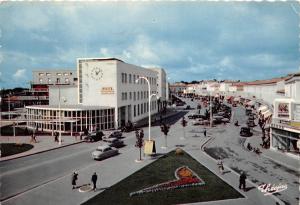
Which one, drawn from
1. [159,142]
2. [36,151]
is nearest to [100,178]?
[36,151]

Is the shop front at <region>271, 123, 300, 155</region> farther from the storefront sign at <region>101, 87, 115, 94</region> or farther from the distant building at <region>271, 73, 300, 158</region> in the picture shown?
the storefront sign at <region>101, 87, 115, 94</region>

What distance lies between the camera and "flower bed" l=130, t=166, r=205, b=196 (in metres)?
19.4

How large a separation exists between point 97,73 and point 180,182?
3250 centimetres

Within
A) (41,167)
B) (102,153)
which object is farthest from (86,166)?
(41,167)

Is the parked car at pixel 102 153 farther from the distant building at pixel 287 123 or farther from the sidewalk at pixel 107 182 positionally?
the distant building at pixel 287 123

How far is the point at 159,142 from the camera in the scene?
3675 cm

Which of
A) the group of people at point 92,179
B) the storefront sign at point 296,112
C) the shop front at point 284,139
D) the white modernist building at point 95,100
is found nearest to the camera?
the group of people at point 92,179

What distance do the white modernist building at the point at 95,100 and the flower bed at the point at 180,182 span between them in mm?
22365

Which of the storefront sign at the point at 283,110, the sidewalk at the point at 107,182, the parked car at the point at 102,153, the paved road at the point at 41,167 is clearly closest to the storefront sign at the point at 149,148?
the sidewalk at the point at 107,182

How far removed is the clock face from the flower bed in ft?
97.7

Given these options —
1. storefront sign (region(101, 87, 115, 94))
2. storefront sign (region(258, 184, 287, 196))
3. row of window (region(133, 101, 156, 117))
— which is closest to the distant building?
storefront sign (region(258, 184, 287, 196))

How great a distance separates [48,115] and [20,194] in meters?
27.6

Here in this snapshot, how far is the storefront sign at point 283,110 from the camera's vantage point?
3047 centimetres

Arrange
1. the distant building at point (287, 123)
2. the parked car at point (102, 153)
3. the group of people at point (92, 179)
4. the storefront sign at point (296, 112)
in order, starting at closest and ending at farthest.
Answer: the group of people at point (92, 179) < the parked car at point (102, 153) < the storefront sign at point (296, 112) < the distant building at point (287, 123)
